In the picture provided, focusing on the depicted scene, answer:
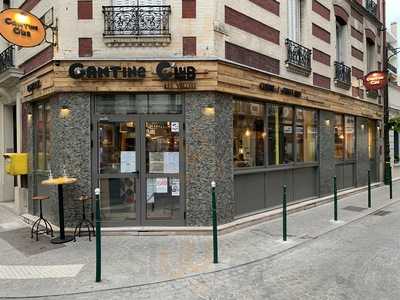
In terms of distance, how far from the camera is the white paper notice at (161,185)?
8.21 metres

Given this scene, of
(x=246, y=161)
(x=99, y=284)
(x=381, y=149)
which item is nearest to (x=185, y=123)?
(x=246, y=161)

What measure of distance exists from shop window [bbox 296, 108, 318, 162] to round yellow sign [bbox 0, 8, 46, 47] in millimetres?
7543

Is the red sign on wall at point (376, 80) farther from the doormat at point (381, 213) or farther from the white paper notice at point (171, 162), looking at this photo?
the white paper notice at point (171, 162)

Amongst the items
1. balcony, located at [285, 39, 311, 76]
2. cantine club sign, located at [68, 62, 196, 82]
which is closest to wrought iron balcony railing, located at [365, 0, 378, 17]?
balcony, located at [285, 39, 311, 76]

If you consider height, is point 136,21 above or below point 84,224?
above

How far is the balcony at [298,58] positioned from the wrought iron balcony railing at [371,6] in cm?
694

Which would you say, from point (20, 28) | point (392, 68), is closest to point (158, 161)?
point (20, 28)

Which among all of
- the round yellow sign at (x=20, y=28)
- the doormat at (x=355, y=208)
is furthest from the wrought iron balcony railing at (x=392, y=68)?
the round yellow sign at (x=20, y=28)

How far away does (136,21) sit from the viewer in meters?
8.04

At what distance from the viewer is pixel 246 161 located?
31.0 feet

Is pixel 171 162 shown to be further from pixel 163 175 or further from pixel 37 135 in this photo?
pixel 37 135

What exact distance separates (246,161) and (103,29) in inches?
184

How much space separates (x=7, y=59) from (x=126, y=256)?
7945mm

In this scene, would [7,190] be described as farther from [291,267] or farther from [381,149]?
[381,149]
